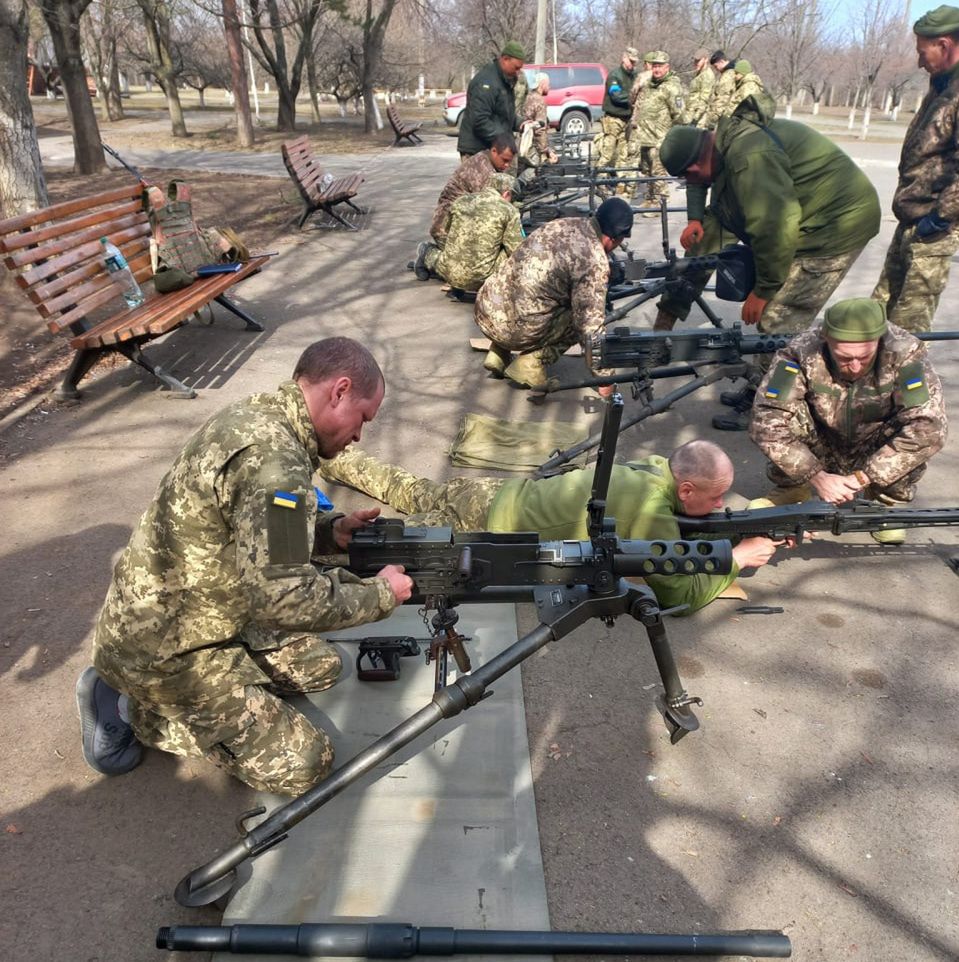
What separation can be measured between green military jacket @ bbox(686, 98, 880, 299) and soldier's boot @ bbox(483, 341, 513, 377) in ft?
6.11

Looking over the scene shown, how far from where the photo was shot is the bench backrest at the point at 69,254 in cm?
477

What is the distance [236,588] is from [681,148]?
4.39 meters

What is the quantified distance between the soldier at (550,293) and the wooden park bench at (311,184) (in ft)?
16.6

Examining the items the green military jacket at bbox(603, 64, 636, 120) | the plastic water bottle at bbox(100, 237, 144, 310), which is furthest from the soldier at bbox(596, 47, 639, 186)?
the plastic water bottle at bbox(100, 237, 144, 310)

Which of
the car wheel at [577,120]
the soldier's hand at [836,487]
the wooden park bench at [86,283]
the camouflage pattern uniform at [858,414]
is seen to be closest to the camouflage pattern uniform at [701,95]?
the car wheel at [577,120]

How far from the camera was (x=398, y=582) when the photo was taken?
2.22 m

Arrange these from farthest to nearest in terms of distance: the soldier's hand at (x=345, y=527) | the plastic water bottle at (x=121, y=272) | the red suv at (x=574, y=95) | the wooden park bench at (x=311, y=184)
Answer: the red suv at (x=574, y=95)
the wooden park bench at (x=311, y=184)
the plastic water bottle at (x=121, y=272)
the soldier's hand at (x=345, y=527)

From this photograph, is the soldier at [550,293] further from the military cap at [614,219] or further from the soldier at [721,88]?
the soldier at [721,88]

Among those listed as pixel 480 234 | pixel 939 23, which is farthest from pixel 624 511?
pixel 480 234

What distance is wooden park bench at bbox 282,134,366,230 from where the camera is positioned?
9.41 meters

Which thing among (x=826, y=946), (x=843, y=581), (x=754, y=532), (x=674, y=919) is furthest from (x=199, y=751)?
(x=843, y=581)

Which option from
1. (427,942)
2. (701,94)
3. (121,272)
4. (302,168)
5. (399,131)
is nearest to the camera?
(427,942)

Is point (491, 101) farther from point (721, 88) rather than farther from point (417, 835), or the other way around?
point (417, 835)

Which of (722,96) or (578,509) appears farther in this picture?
(722,96)
